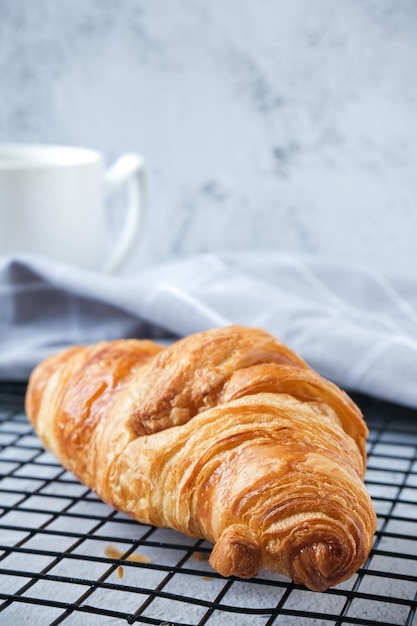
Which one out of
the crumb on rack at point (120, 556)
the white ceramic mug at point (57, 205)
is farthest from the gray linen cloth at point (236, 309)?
the crumb on rack at point (120, 556)

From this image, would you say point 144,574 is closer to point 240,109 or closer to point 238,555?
point 238,555

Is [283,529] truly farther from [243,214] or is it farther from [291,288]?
[243,214]

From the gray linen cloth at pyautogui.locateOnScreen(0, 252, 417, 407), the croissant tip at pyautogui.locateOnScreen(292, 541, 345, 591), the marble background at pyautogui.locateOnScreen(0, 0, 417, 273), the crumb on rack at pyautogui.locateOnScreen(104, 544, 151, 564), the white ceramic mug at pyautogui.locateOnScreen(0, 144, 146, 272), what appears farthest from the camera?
the marble background at pyautogui.locateOnScreen(0, 0, 417, 273)

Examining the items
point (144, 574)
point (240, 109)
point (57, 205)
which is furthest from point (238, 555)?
point (240, 109)

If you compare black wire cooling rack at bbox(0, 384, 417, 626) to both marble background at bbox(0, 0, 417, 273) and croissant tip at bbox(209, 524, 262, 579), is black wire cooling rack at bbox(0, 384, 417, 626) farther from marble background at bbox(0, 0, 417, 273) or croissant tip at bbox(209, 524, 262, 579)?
marble background at bbox(0, 0, 417, 273)

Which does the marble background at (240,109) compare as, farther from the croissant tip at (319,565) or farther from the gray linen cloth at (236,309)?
the croissant tip at (319,565)

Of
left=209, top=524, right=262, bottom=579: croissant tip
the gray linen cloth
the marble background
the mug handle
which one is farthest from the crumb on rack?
the marble background

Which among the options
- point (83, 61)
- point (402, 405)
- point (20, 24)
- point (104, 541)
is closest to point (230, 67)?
point (83, 61)
